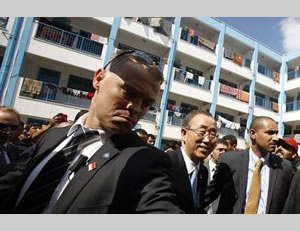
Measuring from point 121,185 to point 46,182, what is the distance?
0.40 m

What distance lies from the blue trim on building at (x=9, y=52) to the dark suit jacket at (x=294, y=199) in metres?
11.2

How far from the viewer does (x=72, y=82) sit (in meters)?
13.0

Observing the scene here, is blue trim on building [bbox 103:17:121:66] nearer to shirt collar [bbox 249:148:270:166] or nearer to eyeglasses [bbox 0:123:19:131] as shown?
eyeglasses [bbox 0:123:19:131]

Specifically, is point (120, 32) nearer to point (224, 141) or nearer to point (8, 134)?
point (224, 141)

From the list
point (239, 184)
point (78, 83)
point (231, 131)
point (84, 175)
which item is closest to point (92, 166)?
point (84, 175)

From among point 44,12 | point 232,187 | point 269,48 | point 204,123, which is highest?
point 269,48

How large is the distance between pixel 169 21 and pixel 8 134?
573 inches

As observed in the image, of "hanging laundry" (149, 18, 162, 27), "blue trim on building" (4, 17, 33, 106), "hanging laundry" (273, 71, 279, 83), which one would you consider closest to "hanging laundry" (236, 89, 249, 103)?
"hanging laundry" (273, 71, 279, 83)

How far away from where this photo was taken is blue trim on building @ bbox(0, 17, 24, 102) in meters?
10.2

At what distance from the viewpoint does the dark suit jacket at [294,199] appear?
244 cm

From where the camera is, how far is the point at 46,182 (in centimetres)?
113

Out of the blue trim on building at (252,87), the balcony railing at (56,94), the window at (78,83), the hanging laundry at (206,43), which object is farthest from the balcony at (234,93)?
the balcony railing at (56,94)

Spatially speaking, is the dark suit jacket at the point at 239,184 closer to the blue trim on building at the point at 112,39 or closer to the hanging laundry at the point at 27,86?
the hanging laundry at the point at 27,86

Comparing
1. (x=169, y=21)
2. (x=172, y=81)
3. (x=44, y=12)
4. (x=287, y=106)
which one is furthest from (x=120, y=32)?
(x=287, y=106)
